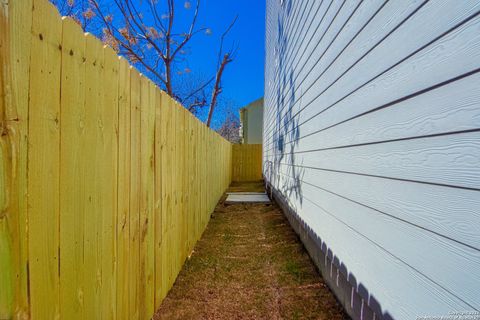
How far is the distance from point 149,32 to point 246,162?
7162 mm

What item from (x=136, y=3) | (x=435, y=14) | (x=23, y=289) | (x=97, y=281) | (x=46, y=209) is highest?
(x=136, y=3)

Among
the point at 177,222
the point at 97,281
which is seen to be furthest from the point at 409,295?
the point at 177,222

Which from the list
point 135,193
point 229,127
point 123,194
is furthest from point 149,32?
point 229,127

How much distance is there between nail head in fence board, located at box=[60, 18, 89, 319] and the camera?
108 centimetres

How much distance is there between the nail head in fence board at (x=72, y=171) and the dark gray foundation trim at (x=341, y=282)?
158 cm

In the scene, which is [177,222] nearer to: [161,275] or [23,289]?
[161,275]

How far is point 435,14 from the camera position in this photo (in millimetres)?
1279

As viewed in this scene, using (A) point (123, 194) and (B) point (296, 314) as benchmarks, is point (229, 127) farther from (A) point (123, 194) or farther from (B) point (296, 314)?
(A) point (123, 194)

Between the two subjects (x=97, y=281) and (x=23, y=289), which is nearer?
(x=23, y=289)

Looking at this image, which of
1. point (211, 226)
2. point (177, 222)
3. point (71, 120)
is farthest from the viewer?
Answer: point (211, 226)

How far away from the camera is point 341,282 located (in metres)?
2.42

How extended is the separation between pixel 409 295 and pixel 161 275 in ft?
5.78

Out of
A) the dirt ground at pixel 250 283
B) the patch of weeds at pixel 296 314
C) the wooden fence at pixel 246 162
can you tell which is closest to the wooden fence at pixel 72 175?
the dirt ground at pixel 250 283

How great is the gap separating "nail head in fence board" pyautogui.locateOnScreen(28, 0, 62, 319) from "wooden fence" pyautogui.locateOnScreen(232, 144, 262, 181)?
43.9 feet
